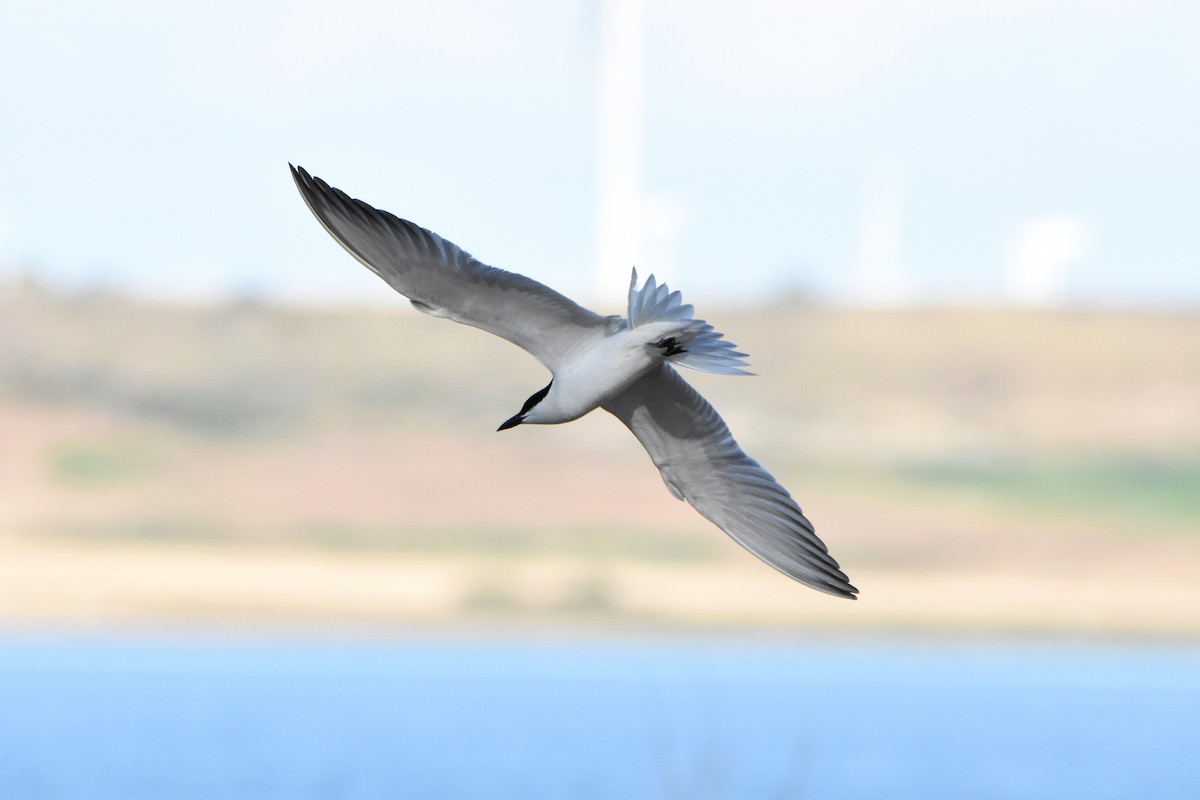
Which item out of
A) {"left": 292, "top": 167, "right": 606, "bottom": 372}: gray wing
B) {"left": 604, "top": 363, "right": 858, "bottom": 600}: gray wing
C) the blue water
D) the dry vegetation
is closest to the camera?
{"left": 292, "top": 167, "right": 606, "bottom": 372}: gray wing

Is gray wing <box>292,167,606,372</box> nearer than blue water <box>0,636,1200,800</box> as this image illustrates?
Yes

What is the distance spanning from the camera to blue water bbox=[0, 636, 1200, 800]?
22.9 m

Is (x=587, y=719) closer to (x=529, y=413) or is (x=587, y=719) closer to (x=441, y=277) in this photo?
(x=529, y=413)

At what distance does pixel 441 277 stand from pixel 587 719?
26701 mm

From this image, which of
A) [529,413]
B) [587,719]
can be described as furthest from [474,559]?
[529,413]

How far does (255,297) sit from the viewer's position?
48.3 metres

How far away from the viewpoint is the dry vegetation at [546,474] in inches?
1617

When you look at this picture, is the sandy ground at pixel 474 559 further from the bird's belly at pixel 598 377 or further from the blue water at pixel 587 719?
the bird's belly at pixel 598 377

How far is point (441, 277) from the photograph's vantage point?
247 inches

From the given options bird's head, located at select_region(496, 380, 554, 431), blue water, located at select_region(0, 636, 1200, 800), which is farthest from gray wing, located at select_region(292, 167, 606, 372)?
blue water, located at select_region(0, 636, 1200, 800)

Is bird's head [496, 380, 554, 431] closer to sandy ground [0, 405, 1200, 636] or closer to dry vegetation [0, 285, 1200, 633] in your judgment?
sandy ground [0, 405, 1200, 636]

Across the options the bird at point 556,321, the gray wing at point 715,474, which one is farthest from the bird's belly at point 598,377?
the gray wing at point 715,474

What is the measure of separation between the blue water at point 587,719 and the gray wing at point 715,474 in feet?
7.49

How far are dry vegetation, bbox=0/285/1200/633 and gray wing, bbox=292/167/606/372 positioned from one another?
114 ft
